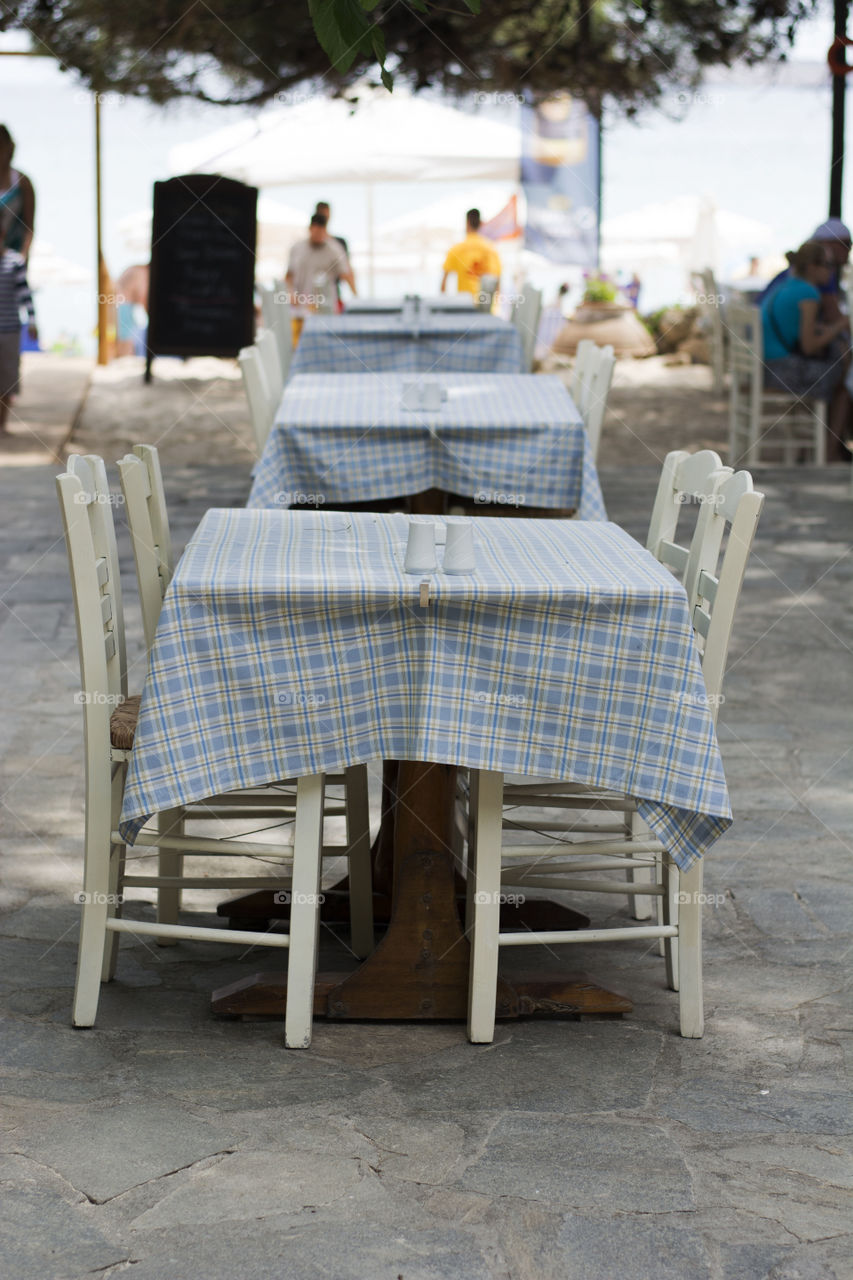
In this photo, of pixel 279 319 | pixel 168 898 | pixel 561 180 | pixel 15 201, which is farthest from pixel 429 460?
pixel 561 180

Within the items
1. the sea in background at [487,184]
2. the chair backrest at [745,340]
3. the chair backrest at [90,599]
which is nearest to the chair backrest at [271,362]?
the chair backrest at [90,599]

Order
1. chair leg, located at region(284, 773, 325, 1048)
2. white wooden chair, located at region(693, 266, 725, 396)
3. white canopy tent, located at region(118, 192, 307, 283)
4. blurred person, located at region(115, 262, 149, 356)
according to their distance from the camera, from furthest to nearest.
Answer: white canopy tent, located at region(118, 192, 307, 283)
blurred person, located at region(115, 262, 149, 356)
white wooden chair, located at region(693, 266, 725, 396)
chair leg, located at region(284, 773, 325, 1048)

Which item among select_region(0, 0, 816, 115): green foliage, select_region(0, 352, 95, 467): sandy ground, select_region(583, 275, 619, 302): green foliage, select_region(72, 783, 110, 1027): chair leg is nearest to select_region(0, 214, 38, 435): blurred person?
select_region(0, 352, 95, 467): sandy ground

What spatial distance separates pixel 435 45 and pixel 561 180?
2.47 meters

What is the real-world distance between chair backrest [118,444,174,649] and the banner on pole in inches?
449

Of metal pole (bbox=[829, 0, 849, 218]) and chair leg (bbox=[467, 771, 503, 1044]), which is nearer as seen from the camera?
chair leg (bbox=[467, 771, 503, 1044])

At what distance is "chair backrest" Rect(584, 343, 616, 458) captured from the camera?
16.6ft

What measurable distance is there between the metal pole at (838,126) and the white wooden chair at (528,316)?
3.32m

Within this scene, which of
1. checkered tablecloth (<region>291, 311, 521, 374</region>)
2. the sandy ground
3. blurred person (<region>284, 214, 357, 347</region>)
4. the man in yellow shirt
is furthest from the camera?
the man in yellow shirt

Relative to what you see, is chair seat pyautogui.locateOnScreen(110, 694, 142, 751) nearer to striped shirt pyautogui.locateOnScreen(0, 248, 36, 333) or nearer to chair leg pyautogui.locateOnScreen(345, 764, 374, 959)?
chair leg pyautogui.locateOnScreen(345, 764, 374, 959)

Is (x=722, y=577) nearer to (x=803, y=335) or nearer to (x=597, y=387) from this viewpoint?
(x=597, y=387)

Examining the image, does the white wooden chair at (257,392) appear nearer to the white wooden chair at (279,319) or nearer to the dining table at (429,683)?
the white wooden chair at (279,319)

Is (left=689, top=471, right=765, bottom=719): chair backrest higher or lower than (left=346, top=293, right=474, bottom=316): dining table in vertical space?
lower

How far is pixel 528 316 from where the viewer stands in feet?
27.1
